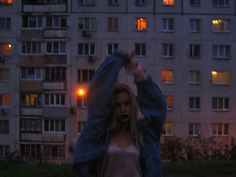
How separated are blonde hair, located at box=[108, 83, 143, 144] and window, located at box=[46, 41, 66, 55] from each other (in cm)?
5059

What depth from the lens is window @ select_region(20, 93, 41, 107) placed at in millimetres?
54312

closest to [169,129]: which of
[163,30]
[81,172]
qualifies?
[163,30]

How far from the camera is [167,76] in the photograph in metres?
54.2

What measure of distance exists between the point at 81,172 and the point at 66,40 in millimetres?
50540

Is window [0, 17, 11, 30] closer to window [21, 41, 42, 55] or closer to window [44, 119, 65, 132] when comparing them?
window [21, 41, 42, 55]

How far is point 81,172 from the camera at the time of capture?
3.98 m

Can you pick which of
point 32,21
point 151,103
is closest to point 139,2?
point 32,21

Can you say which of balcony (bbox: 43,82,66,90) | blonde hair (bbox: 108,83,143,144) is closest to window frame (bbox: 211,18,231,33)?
balcony (bbox: 43,82,66,90)

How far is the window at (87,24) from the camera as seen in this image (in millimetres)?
54219

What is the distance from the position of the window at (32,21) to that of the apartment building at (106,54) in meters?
0.13

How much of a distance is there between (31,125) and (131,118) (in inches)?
1989

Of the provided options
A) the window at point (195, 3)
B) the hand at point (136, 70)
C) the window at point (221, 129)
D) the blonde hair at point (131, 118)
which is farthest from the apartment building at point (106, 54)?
the blonde hair at point (131, 118)

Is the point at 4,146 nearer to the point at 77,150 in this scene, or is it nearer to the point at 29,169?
the point at 29,169

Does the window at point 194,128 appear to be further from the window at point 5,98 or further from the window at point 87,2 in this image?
the window at point 5,98
